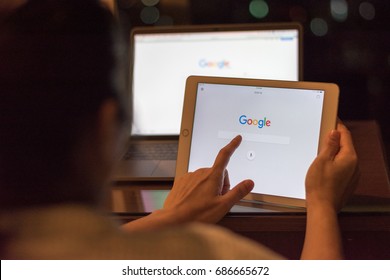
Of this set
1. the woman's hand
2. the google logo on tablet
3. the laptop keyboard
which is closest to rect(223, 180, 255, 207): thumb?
the woman's hand

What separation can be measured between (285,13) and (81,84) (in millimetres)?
1091

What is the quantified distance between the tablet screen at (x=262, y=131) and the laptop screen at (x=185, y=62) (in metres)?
0.26

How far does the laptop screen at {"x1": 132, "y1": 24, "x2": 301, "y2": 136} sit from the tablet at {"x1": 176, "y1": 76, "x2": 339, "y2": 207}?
0.26 meters

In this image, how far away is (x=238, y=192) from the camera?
79cm

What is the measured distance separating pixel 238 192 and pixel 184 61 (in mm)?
462

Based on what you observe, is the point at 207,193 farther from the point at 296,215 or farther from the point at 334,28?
the point at 334,28

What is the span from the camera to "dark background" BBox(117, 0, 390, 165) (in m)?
1.29

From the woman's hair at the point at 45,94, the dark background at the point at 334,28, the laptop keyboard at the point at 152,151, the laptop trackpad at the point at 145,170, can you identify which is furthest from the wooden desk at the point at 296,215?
the woman's hair at the point at 45,94

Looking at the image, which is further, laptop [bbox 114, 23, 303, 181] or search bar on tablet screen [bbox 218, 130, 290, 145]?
laptop [bbox 114, 23, 303, 181]

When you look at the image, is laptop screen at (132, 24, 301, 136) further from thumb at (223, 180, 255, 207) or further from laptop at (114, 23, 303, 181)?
thumb at (223, 180, 255, 207)

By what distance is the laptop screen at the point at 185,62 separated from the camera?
1.12m

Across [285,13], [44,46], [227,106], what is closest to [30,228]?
[44,46]
